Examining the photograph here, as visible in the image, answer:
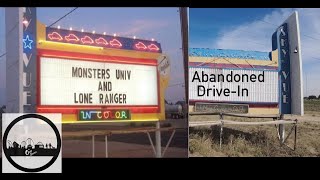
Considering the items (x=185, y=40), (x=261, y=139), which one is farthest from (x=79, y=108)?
(x=261, y=139)

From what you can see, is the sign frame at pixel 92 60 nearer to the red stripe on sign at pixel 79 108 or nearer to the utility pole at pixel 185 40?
the red stripe on sign at pixel 79 108

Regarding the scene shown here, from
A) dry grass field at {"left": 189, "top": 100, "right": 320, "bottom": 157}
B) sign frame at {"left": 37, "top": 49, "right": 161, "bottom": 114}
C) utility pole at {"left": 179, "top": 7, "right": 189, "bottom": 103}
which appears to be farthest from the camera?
dry grass field at {"left": 189, "top": 100, "right": 320, "bottom": 157}

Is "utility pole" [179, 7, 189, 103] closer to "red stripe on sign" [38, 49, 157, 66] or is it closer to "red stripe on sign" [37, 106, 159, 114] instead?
"red stripe on sign" [38, 49, 157, 66]

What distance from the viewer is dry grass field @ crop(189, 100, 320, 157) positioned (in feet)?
23.3

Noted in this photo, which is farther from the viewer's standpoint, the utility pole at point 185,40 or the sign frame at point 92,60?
the utility pole at point 185,40

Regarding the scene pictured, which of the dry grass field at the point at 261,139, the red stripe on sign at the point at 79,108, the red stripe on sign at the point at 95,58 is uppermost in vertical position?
the red stripe on sign at the point at 95,58

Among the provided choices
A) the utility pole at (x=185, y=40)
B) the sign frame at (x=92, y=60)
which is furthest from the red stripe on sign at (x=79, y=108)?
the utility pole at (x=185, y=40)

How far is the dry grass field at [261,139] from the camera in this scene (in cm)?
712

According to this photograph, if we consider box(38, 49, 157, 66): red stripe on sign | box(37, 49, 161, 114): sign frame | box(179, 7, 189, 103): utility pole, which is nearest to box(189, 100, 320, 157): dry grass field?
box(179, 7, 189, 103): utility pole

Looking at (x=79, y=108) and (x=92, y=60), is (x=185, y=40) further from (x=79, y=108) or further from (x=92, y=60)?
(x=79, y=108)

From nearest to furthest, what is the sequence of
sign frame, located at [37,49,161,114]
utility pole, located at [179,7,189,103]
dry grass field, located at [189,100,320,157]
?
sign frame, located at [37,49,161,114] → utility pole, located at [179,7,189,103] → dry grass field, located at [189,100,320,157]

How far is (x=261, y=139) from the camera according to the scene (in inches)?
286
